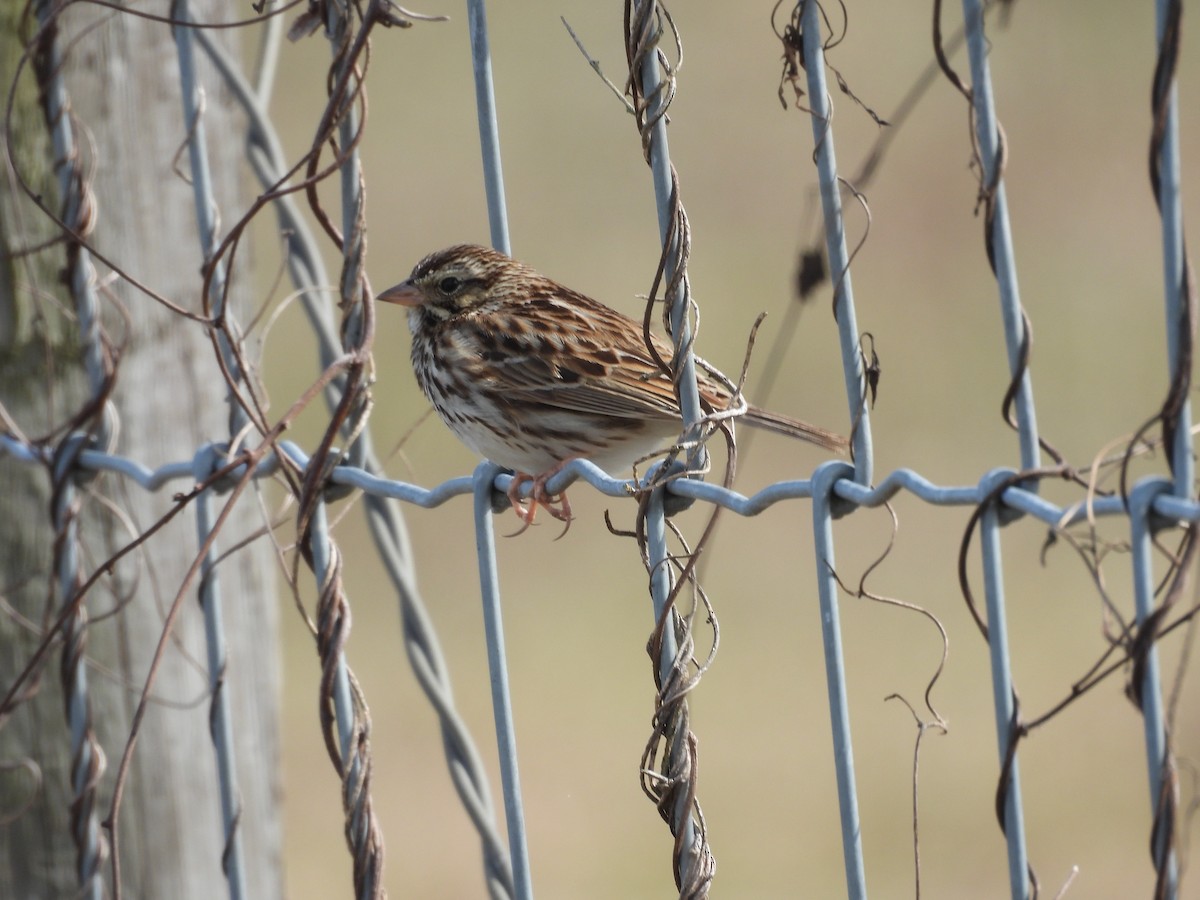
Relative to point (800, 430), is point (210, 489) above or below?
below

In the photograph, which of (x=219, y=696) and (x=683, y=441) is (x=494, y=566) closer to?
(x=683, y=441)

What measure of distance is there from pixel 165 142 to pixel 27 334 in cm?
48

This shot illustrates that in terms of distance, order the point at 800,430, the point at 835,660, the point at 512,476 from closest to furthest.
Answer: the point at 835,660, the point at 512,476, the point at 800,430

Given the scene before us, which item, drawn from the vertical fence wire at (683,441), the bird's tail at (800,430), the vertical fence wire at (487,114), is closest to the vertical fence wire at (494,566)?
the vertical fence wire at (487,114)

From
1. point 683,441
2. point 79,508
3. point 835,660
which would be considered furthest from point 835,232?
point 79,508

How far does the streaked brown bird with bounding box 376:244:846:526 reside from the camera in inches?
131

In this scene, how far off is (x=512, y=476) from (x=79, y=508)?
1098 millimetres

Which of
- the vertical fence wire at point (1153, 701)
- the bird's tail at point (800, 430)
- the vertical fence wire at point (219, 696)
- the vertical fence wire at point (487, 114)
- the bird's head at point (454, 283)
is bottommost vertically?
the vertical fence wire at point (1153, 701)

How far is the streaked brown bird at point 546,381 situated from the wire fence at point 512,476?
1.96ft

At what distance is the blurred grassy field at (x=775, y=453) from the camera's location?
6.61 m

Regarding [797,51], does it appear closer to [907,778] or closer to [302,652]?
[907,778]

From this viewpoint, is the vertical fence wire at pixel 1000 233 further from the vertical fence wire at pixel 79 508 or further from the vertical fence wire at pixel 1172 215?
the vertical fence wire at pixel 79 508

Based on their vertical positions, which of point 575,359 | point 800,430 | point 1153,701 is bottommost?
point 1153,701

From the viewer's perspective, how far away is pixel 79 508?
294 centimetres
